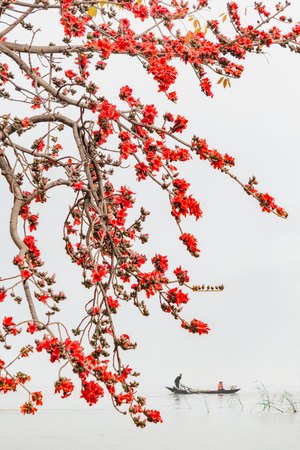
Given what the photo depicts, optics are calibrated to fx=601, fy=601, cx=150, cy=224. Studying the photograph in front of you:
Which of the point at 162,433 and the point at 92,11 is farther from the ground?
the point at 92,11

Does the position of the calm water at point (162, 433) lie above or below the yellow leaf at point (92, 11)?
below

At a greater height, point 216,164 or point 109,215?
point 216,164

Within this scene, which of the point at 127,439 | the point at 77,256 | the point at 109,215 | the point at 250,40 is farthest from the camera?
the point at 127,439

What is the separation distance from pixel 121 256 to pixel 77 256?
0.52m

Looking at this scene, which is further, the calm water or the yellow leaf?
the calm water

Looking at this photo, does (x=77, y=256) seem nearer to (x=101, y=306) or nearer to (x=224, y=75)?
(x=101, y=306)

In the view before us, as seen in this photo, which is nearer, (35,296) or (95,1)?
(35,296)

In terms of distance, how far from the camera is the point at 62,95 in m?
4.08

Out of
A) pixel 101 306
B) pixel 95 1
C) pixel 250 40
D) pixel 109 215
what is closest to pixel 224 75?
pixel 250 40

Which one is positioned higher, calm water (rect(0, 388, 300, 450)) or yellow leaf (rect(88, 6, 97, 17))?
yellow leaf (rect(88, 6, 97, 17))

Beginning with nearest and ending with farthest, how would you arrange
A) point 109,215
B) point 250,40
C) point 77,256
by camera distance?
point 109,215
point 77,256
point 250,40

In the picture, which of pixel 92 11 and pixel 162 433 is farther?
pixel 162 433

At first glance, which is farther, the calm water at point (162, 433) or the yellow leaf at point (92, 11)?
the calm water at point (162, 433)

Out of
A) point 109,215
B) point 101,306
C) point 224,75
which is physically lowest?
point 101,306
